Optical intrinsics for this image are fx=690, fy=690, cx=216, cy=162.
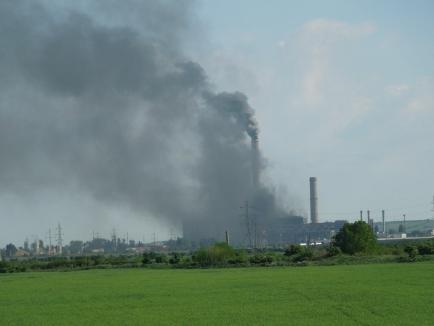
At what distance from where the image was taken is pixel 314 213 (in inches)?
6727

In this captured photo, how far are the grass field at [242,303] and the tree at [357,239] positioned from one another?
3890 cm

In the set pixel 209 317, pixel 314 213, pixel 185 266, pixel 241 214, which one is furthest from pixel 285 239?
pixel 209 317

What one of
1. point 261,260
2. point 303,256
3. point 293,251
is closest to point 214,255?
point 261,260

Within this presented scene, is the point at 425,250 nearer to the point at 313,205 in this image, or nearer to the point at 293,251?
the point at 293,251

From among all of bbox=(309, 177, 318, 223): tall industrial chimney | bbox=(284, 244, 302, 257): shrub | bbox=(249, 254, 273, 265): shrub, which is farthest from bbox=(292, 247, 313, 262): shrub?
bbox=(309, 177, 318, 223): tall industrial chimney

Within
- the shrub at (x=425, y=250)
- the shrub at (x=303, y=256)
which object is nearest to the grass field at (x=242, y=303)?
the shrub at (x=425, y=250)

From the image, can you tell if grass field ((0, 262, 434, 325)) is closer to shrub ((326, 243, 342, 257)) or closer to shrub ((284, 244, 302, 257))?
shrub ((326, 243, 342, 257))

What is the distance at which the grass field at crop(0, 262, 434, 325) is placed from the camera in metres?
19.6

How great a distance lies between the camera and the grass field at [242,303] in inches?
770

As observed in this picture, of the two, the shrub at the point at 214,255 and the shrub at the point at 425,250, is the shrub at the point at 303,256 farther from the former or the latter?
the shrub at the point at 425,250

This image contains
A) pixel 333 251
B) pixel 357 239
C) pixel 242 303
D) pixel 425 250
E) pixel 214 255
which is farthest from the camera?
pixel 357 239

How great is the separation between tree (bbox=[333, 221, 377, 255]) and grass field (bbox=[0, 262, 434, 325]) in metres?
38.9

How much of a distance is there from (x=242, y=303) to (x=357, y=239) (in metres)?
52.4

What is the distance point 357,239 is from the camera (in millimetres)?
74375
